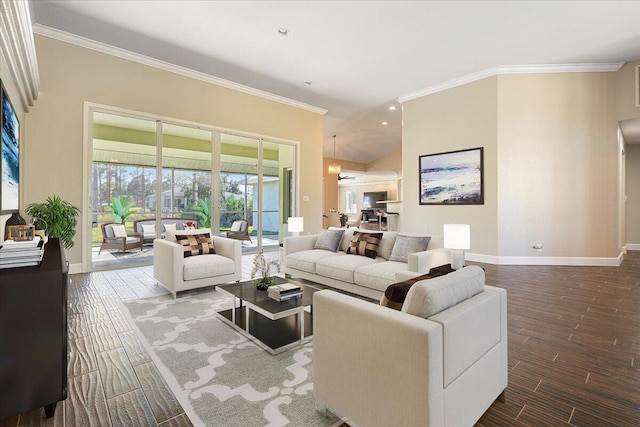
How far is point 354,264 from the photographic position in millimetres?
3693

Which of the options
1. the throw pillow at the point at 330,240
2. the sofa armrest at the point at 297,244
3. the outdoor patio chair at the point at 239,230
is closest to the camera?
the throw pillow at the point at 330,240

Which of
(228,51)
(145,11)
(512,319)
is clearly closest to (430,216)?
(512,319)

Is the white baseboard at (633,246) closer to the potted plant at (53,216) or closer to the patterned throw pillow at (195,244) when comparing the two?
the patterned throw pillow at (195,244)

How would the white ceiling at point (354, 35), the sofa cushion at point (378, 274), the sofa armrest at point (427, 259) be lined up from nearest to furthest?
the sofa armrest at point (427, 259) < the sofa cushion at point (378, 274) < the white ceiling at point (354, 35)

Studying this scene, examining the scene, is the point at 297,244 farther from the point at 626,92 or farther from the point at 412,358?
the point at 626,92

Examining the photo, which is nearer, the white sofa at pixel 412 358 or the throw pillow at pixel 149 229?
the white sofa at pixel 412 358

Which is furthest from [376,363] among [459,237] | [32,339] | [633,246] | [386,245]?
[633,246]

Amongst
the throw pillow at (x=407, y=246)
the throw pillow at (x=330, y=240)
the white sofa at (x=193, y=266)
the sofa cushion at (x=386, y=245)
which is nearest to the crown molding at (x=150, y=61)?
the white sofa at (x=193, y=266)

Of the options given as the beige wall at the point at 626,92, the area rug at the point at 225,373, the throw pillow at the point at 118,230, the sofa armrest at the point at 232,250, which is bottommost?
the area rug at the point at 225,373

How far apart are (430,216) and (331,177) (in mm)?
7128

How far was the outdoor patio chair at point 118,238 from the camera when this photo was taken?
527cm

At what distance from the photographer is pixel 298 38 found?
15.4 ft

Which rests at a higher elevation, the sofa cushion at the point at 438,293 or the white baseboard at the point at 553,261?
the sofa cushion at the point at 438,293

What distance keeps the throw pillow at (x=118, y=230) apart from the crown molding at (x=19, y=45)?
2238 millimetres
